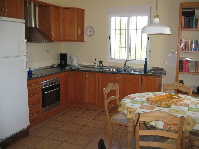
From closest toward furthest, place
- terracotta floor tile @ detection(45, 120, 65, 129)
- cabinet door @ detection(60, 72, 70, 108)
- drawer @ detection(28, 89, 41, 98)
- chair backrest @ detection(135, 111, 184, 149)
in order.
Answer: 1. chair backrest @ detection(135, 111, 184, 149)
2. drawer @ detection(28, 89, 41, 98)
3. terracotta floor tile @ detection(45, 120, 65, 129)
4. cabinet door @ detection(60, 72, 70, 108)

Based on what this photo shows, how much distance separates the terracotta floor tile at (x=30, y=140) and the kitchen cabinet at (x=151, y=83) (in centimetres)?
221

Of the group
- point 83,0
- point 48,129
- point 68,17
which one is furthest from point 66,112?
point 83,0

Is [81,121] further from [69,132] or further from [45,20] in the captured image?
[45,20]

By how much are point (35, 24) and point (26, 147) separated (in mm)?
2561

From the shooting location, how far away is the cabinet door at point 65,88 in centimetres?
502

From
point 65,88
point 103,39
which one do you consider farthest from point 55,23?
point 65,88

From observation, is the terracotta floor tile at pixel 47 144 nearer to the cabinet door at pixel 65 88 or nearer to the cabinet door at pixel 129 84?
the cabinet door at pixel 65 88

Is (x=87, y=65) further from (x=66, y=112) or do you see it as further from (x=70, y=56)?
(x=66, y=112)

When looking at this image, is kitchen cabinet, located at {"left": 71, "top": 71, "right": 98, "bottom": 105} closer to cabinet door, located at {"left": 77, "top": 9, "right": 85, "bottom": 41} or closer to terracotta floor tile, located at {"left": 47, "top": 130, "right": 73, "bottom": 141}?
cabinet door, located at {"left": 77, "top": 9, "right": 85, "bottom": 41}

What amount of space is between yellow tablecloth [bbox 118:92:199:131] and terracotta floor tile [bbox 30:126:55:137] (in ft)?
5.37

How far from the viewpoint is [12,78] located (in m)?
3.46

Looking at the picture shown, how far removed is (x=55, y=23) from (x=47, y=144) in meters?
2.71

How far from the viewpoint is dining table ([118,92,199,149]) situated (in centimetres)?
245

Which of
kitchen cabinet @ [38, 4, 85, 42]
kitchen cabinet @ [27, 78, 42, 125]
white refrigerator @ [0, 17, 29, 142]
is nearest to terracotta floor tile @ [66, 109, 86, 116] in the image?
kitchen cabinet @ [27, 78, 42, 125]
